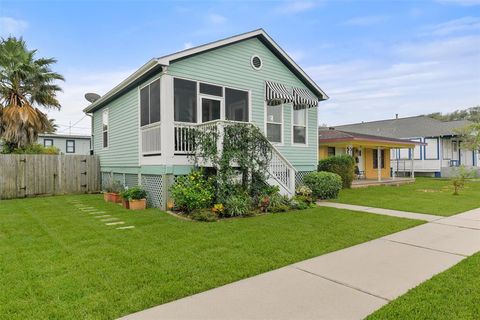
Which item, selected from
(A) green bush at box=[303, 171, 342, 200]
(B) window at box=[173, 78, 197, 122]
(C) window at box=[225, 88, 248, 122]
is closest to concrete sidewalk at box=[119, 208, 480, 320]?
(A) green bush at box=[303, 171, 342, 200]

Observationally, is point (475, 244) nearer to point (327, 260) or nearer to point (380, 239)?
point (380, 239)

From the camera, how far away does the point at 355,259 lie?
462 centimetres

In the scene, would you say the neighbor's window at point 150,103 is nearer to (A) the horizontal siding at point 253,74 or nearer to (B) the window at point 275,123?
(A) the horizontal siding at point 253,74

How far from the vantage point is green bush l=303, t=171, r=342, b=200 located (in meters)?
11.3

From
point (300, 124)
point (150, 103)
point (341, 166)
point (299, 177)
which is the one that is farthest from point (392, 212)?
point (150, 103)

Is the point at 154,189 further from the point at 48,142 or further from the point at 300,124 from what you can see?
the point at 48,142

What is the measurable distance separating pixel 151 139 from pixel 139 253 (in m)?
5.46

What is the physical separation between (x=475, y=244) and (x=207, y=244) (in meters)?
4.95

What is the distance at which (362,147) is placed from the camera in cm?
2106

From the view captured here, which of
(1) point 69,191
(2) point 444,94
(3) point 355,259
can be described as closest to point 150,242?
(3) point 355,259

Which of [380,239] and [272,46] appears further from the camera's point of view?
[272,46]

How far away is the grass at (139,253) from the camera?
128 inches

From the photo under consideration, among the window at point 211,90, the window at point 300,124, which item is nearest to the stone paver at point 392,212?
the window at point 300,124

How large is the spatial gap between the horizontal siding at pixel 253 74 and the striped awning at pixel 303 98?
11.7 inches
